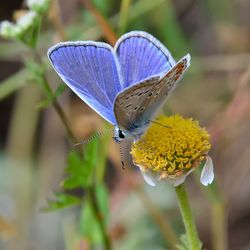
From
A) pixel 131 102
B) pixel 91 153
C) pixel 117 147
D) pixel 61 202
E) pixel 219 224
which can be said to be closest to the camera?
pixel 131 102

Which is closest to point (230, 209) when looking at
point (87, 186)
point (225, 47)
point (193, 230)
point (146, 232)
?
point (146, 232)

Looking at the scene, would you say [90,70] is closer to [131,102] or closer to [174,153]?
[131,102]

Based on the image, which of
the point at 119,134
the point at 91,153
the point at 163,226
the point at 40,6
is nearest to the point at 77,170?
the point at 91,153

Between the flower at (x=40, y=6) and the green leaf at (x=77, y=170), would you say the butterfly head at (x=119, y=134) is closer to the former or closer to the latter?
the green leaf at (x=77, y=170)

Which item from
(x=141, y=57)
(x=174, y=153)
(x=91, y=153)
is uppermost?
(x=91, y=153)

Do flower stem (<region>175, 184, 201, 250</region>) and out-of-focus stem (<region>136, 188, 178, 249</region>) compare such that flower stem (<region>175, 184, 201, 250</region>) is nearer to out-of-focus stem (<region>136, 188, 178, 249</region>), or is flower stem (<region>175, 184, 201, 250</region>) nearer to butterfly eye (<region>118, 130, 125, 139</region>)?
butterfly eye (<region>118, 130, 125, 139</region>)

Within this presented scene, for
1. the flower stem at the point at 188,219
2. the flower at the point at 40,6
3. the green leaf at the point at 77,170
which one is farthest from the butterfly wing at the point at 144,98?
the flower at the point at 40,6

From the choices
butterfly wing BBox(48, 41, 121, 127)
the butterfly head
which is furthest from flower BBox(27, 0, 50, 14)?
the butterfly head
